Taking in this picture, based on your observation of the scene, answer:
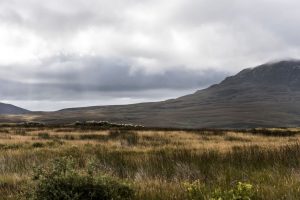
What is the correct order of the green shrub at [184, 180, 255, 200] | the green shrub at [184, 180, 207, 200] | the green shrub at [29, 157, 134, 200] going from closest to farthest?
the green shrub at [184, 180, 255, 200] < the green shrub at [29, 157, 134, 200] < the green shrub at [184, 180, 207, 200]

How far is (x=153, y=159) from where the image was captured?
44.5 feet

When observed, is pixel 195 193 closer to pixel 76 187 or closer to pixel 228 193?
pixel 228 193

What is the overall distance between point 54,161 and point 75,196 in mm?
1310

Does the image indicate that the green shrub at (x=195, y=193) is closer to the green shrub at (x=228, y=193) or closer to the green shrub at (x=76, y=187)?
the green shrub at (x=228, y=193)

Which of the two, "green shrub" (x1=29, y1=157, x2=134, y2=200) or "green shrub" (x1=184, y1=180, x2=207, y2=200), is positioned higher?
"green shrub" (x1=29, y1=157, x2=134, y2=200)

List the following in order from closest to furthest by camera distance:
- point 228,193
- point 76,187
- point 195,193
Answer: point 228,193 → point 76,187 → point 195,193

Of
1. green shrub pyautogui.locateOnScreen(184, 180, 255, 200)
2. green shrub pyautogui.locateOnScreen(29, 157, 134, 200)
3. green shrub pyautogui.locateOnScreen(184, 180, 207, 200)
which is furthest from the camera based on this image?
green shrub pyautogui.locateOnScreen(184, 180, 207, 200)

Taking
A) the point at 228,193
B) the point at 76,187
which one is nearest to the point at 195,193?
the point at 228,193

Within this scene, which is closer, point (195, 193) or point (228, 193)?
point (228, 193)

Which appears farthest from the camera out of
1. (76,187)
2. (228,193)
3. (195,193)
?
(195,193)

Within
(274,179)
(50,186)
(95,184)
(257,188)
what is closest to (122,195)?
(95,184)

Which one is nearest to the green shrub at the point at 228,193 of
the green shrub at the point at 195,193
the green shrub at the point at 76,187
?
the green shrub at the point at 195,193

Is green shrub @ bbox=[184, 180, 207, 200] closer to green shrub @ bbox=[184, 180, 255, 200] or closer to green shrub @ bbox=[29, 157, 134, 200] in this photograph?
green shrub @ bbox=[184, 180, 255, 200]

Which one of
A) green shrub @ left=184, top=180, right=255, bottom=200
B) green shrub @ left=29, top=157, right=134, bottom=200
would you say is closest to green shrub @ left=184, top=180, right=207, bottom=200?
green shrub @ left=184, top=180, right=255, bottom=200
